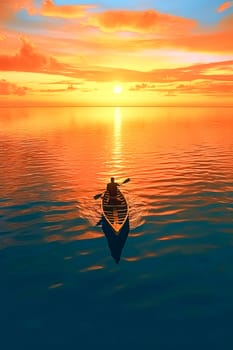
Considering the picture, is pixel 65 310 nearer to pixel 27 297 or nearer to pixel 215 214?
pixel 27 297

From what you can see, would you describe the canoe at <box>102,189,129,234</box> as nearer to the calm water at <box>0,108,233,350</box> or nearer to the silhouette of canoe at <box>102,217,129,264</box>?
the silhouette of canoe at <box>102,217,129,264</box>

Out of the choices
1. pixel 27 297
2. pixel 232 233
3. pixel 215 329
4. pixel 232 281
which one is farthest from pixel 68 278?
pixel 232 233

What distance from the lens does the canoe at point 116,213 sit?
24.5 metres

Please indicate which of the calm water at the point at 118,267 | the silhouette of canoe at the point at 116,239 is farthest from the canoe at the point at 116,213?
the calm water at the point at 118,267

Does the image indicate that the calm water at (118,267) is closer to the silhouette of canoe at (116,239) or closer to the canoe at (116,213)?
the silhouette of canoe at (116,239)

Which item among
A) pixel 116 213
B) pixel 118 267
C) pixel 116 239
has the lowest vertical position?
pixel 118 267

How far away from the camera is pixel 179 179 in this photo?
1715 inches

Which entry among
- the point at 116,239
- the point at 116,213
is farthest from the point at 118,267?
the point at 116,213

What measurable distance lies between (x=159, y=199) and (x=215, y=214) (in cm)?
692

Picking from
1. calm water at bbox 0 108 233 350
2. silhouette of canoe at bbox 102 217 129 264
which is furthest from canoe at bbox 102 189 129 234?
calm water at bbox 0 108 233 350

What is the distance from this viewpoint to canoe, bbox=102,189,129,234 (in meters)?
24.5

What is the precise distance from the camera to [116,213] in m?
27.2

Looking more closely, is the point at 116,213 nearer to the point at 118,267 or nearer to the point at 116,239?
the point at 116,239

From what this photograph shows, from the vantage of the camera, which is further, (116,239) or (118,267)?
(116,239)
